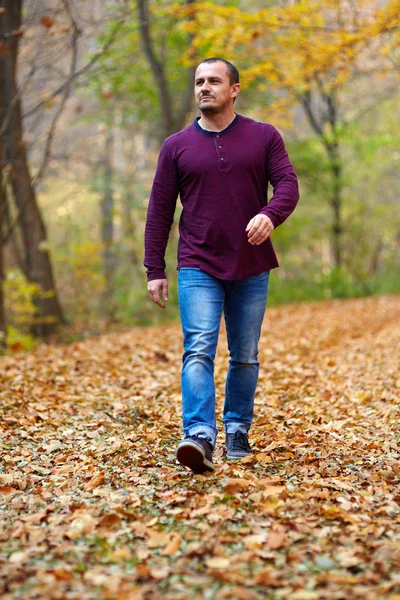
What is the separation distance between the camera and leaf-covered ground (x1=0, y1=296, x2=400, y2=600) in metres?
2.80

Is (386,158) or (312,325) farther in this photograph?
(386,158)

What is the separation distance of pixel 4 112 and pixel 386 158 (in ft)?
43.4

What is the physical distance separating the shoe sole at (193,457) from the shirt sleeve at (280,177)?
1310mm

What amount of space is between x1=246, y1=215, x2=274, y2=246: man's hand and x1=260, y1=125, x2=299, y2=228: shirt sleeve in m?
0.17

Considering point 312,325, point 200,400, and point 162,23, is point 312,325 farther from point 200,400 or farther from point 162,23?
point 200,400

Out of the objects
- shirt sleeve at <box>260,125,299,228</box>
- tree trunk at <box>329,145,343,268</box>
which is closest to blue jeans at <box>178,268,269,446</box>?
shirt sleeve at <box>260,125,299,228</box>

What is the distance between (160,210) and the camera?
4270 millimetres

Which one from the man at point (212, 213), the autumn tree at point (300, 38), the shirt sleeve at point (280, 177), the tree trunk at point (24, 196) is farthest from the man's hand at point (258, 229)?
the tree trunk at point (24, 196)

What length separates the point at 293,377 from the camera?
7.62m

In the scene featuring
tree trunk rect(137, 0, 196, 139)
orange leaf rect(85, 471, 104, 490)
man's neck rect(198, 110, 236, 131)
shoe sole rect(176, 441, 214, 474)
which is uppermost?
tree trunk rect(137, 0, 196, 139)

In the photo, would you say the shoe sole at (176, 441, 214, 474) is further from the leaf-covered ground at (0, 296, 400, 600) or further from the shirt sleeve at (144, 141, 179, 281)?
the shirt sleeve at (144, 141, 179, 281)

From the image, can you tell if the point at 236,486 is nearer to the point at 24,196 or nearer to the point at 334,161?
the point at 24,196

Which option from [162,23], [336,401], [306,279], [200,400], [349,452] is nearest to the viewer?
[200,400]

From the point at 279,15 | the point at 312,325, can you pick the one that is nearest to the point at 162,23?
the point at 279,15
